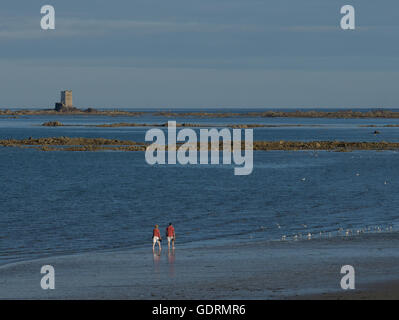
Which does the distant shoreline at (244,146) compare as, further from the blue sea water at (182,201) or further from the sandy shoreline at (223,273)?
the sandy shoreline at (223,273)

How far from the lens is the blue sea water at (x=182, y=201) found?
37.8 m

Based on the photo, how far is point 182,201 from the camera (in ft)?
181

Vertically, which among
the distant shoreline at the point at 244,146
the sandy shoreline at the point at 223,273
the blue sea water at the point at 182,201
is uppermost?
the distant shoreline at the point at 244,146

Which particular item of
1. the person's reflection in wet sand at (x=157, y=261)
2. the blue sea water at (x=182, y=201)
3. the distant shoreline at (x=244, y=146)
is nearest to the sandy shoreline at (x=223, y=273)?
the person's reflection in wet sand at (x=157, y=261)

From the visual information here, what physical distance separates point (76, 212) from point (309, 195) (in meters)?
19.6

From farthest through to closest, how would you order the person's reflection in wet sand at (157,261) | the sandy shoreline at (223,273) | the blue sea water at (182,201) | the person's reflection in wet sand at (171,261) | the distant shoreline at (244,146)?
the distant shoreline at (244,146) < the blue sea water at (182,201) < the person's reflection in wet sand at (157,261) < the person's reflection in wet sand at (171,261) < the sandy shoreline at (223,273)

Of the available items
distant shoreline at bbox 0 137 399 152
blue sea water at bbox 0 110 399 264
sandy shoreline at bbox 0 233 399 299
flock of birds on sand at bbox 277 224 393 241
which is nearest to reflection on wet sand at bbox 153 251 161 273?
sandy shoreline at bbox 0 233 399 299

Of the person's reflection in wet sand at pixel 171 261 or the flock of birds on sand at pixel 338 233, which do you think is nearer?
the person's reflection in wet sand at pixel 171 261

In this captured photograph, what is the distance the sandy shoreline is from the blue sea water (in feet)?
9.94

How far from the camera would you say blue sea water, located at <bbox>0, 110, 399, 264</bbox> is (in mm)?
37750

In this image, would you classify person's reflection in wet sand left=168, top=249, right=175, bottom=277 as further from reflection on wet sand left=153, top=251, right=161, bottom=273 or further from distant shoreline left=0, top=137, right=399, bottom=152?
distant shoreline left=0, top=137, right=399, bottom=152

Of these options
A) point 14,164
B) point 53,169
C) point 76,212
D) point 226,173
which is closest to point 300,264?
point 76,212

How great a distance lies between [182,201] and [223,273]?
92.5 feet

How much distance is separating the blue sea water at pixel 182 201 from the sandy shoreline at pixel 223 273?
3031 mm
